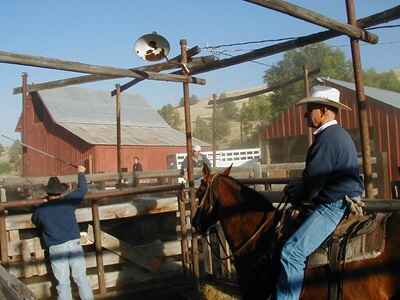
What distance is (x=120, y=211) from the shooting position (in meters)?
6.63

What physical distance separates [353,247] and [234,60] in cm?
378

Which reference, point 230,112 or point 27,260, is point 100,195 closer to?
point 27,260

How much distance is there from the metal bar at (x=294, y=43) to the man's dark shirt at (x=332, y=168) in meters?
2.01

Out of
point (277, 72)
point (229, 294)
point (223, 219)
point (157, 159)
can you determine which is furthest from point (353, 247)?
point (277, 72)

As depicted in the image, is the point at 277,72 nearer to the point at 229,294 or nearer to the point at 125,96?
the point at 125,96

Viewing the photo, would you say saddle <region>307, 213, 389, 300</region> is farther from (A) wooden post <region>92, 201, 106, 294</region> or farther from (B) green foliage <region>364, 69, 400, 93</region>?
(B) green foliage <region>364, 69, 400, 93</region>

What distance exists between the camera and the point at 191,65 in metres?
7.40

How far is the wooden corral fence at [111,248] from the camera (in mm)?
5910

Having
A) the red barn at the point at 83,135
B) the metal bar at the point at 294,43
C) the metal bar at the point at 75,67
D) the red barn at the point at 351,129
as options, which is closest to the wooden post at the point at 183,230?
the metal bar at the point at 75,67

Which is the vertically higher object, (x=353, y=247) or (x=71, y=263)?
(x=353, y=247)

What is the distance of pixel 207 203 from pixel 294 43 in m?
2.62

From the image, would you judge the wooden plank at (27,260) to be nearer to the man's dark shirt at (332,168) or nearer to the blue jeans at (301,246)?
the blue jeans at (301,246)

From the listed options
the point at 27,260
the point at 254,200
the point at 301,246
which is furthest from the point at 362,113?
the point at 27,260

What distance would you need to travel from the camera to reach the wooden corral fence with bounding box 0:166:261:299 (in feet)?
19.4
